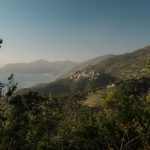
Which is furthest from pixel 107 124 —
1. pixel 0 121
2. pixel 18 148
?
pixel 18 148

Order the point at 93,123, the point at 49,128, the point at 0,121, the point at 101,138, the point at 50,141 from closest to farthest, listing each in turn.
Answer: the point at 0,121, the point at 101,138, the point at 50,141, the point at 93,123, the point at 49,128

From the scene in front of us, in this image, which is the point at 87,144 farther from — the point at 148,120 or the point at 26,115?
the point at 148,120

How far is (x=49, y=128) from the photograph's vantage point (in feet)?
264

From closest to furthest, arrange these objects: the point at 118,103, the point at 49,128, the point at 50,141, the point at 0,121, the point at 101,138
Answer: the point at 118,103, the point at 0,121, the point at 101,138, the point at 50,141, the point at 49,128

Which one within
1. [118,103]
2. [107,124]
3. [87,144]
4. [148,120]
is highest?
[118,103]

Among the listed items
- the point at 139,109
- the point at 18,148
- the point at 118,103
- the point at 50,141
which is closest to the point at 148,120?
the point at 139,109

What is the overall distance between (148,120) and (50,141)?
106 feet

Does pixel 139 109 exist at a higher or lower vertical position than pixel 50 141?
higher

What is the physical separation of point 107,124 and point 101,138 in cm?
887

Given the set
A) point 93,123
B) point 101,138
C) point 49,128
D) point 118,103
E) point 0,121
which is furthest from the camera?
point 49,128

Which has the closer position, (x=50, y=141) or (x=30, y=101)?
(x=50, y=141)

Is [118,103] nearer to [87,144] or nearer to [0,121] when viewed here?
[0,121]

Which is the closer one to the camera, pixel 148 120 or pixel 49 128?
pixel 148 120

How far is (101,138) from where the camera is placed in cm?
6112
